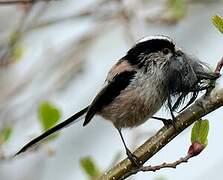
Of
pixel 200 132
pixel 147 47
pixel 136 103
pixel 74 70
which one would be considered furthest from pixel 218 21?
pixel 74 70

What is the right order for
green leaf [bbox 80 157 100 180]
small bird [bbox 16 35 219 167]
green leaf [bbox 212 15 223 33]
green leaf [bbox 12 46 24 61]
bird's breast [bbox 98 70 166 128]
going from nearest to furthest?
green leaf [bbox 212 15 223 33] < small bird [bbox 16 35 219 167] < bird's breast [bbox 98 70 166 128] < green leaf [bbox 80 157 100 180] < green leaf [bbox 12 46 24 61]

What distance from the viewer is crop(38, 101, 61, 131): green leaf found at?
3.15 metres

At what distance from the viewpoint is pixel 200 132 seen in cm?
228

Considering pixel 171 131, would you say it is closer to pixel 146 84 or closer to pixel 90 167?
pixel 146 84

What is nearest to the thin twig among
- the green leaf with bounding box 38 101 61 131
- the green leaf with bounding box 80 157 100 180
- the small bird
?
the small bird

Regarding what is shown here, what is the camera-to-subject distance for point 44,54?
171 inches

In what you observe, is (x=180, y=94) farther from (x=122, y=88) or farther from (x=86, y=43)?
(x=86, y=43)

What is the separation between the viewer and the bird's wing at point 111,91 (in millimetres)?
2744

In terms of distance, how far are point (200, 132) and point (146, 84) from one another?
48 cm

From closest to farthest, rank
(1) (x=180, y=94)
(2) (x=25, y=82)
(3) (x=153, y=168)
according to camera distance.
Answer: (3) (x=153, y=168)
(1) (x=180, y=94)
(2) (x=25, y=82)

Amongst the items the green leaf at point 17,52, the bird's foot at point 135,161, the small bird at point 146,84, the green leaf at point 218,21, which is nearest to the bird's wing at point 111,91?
the small bird at point 146,84

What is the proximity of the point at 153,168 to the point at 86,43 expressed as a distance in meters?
2.01

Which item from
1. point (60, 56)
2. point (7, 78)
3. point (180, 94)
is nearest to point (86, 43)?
point (60, 56)

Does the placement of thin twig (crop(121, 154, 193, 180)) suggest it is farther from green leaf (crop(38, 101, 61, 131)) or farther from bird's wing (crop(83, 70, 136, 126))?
green leaf (crop(38, 101, 61, 131))
